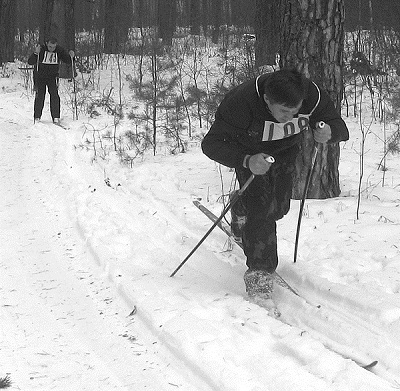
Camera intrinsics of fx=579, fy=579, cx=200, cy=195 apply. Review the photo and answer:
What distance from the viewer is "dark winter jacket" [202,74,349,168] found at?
11.1 ft

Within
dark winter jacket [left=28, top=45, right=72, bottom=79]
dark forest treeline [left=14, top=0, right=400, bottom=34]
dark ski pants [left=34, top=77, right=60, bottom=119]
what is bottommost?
dark ski pants [left=34, top=77, right=60, bottom=119]

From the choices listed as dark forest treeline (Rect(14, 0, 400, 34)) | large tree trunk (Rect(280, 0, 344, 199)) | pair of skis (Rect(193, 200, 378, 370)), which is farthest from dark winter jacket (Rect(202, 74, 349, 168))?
dark forest treeline (Rect(14, 0, 400, 34))

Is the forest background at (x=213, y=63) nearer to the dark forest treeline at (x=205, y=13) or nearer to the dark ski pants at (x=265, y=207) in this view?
the dark forest treeline at (x=205, y=13)

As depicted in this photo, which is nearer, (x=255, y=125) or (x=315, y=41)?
(x=255, y=125)

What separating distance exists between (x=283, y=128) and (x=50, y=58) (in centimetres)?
831

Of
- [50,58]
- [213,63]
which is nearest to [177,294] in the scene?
[50,58]

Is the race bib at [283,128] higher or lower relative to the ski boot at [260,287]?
higher

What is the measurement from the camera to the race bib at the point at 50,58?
422 inches

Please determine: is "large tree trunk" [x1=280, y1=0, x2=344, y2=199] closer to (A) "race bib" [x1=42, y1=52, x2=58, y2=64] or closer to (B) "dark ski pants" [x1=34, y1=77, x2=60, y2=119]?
(B) "dark ski pants" [x1=34, y1=77, x2=60, y2=119]

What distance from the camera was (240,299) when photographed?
3584 millimetres

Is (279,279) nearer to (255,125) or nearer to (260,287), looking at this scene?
(260,287)

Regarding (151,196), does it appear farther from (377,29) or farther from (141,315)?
(377,29)

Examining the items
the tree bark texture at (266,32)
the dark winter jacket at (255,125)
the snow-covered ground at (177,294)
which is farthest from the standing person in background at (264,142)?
the tree bark texture at (266,32)

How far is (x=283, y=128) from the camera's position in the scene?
3424mm
